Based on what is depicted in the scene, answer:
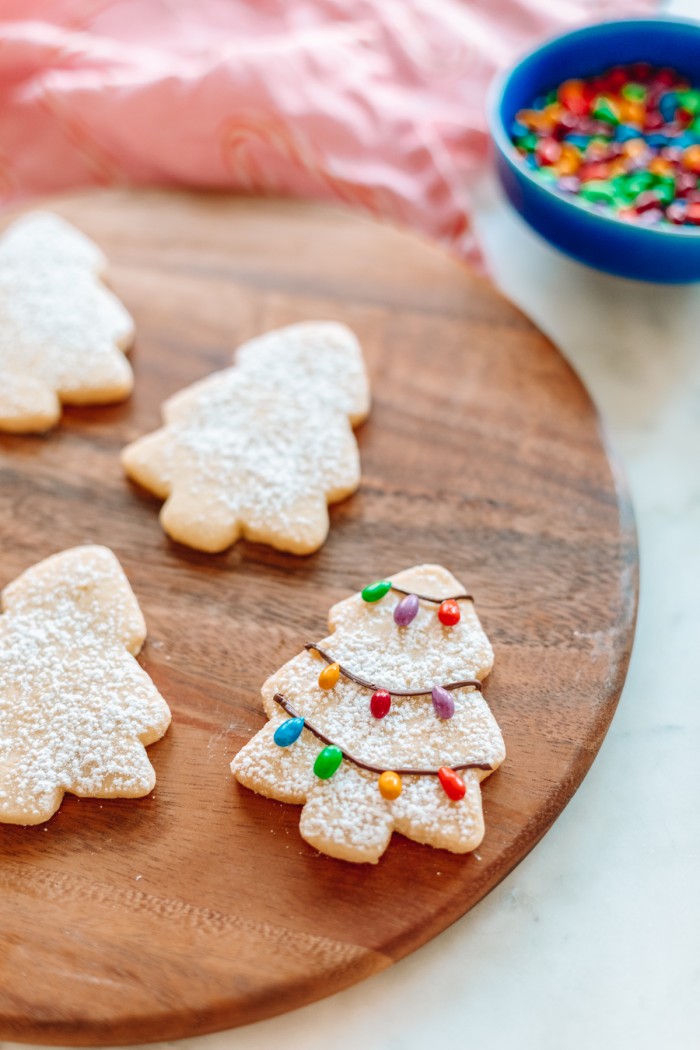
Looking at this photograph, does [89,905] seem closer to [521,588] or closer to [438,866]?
[438,866]

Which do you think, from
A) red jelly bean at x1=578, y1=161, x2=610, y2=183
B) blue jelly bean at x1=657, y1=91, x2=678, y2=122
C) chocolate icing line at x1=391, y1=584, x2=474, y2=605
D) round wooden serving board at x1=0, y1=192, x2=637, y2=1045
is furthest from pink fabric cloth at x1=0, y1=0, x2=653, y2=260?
chocolate icing line at x1=391, y1=584, x2=474, y2=605

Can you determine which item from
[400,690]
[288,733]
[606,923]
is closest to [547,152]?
[400,690]

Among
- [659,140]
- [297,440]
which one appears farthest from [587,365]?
[297,440]

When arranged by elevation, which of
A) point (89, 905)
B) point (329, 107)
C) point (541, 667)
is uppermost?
point (329, 107)

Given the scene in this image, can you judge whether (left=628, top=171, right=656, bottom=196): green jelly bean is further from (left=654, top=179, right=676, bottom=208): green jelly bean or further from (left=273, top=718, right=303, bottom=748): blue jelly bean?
(left=273, top=718, right=303, bottom=748): blue jelly bean

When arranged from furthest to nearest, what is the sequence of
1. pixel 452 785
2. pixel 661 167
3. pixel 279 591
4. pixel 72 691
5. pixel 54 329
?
pixel 661 167 < pixel 54 329 < pixel 279 591 < pixel 72 691 < pixel 452 785

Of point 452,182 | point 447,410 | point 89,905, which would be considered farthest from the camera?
point 452,182

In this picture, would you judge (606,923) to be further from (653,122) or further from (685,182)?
(653,122)
